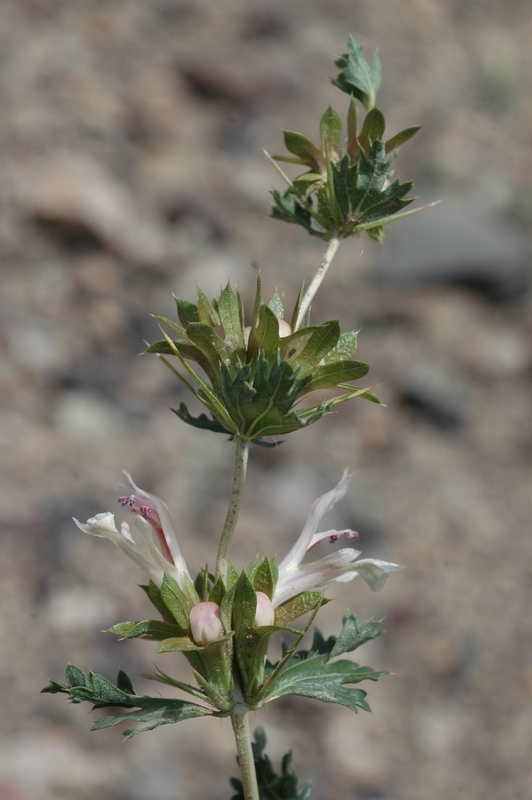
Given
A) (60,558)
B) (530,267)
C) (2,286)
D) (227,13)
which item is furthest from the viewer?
(227,13)

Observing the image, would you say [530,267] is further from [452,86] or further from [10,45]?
[10,45]

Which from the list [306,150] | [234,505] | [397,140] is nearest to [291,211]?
[306,150]

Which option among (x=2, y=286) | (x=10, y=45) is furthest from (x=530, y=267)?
(x=10, y=45)

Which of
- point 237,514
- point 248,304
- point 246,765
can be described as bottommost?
point 246,765

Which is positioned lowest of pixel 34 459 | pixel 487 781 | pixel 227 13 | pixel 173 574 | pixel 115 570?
pixel 173 574

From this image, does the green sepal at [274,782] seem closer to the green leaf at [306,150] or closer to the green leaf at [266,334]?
the green leaf at [266,334]

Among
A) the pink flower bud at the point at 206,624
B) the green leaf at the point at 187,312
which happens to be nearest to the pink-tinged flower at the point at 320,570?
the pink flower bud at the point at 206,624

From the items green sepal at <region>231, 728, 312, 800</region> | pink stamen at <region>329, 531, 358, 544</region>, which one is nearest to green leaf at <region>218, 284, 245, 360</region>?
pink stamen at <region>329, 531, 358, 544</region>

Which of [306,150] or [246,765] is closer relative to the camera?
[246,765]

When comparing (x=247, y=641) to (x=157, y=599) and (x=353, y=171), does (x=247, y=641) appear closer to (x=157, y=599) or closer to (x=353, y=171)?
(x=157, y=599)
